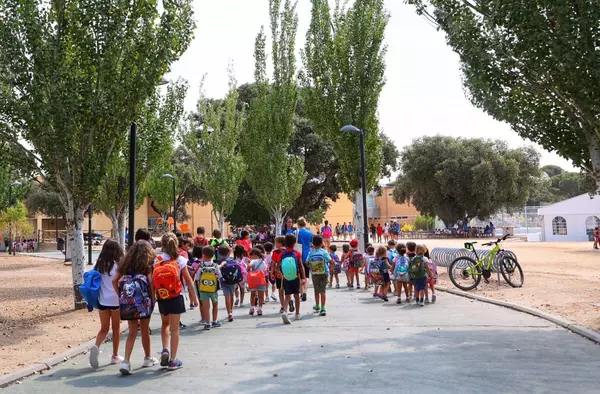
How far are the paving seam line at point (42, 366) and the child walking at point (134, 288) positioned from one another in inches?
44.0

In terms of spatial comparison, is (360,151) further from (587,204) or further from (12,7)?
(587,204)

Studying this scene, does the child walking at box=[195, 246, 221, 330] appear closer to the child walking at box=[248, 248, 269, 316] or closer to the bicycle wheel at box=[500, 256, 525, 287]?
the child walking at box=[248, 248, 269, 316]

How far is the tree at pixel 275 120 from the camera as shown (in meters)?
33.8

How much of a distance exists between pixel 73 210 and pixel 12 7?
430 cm

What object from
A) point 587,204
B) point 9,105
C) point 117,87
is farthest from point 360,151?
point 587,204

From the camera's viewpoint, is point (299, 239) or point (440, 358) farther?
point (299, 239)

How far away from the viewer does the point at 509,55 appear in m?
9.98

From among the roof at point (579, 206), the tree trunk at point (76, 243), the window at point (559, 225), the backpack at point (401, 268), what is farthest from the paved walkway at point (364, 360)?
the window at point (559, 225)

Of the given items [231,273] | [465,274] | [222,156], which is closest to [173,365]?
[231,273]

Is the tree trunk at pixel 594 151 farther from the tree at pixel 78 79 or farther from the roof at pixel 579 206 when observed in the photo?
the roof at pixel 579 206

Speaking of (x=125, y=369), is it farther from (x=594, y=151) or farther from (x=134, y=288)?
(x=594, y=151)

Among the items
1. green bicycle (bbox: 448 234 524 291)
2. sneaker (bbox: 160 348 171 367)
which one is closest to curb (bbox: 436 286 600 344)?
green bicycle (bbox: 448 234 524 291)

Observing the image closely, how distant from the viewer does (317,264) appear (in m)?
10.9

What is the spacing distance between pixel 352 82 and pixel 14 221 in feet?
114
